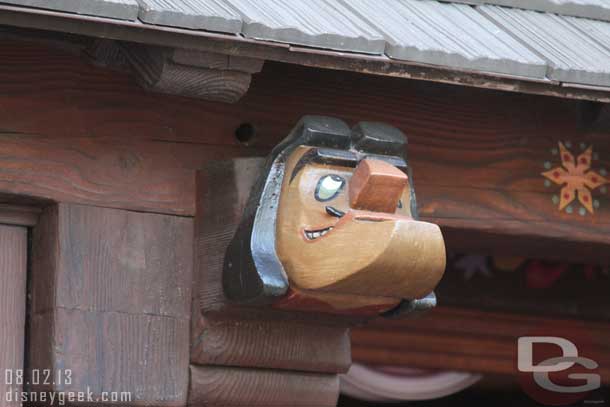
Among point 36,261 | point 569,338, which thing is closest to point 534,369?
point 569,338

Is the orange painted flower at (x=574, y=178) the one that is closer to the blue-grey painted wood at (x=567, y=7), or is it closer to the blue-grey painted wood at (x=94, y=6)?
the blue-grey painted wood at (x=567, y=7)

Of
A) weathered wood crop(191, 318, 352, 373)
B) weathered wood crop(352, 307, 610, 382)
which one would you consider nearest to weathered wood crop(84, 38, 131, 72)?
weathered wood crop(191, 318, 352, 373)

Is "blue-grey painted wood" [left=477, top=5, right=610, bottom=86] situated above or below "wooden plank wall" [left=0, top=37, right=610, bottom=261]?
above

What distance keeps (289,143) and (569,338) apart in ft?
5.14

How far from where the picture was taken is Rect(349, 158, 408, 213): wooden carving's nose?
8.50 ft

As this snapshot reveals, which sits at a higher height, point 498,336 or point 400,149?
point 400,149

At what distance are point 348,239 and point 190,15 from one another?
0.52 metres

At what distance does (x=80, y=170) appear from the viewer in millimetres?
2707

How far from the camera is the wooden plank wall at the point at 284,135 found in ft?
8.82

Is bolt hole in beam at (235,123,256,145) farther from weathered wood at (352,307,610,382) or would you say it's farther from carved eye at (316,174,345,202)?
weathered wood at (352,307,610,382)

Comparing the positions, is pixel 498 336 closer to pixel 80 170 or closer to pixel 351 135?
pixel 351 135

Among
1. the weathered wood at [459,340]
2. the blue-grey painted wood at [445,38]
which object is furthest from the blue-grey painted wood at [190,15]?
the weathered wood at [459,340]

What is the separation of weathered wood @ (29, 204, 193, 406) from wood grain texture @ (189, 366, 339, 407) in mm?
43

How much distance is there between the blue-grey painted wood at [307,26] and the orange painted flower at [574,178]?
27.3 inches
